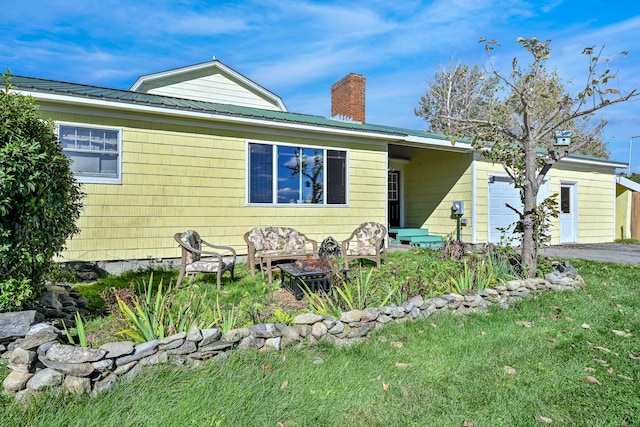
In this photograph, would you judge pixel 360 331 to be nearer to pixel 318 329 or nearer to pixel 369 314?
pixel 369 314

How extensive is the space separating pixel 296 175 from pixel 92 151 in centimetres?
396

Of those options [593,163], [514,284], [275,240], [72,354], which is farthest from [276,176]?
[593,163]

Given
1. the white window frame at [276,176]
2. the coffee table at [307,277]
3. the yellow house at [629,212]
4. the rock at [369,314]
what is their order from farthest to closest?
1. the yellow house at [629,212]
2. the white window frame at [276,176]
3. the coffee table at [307,277]
4. the rock at [369,314]

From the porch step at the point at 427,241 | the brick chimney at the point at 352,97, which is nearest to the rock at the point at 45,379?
the porch step at the point at 427,241

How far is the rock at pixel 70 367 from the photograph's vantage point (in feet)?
7.63

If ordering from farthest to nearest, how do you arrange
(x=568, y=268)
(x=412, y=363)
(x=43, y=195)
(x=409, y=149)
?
(x=409, y=149)
(x=568, y=268)
(x=43, y=195)
(x=412, y=363)

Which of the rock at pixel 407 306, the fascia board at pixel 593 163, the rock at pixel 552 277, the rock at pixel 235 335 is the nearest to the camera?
the rock at pixel 235 335

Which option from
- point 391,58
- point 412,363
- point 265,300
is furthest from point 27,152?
point 391,58

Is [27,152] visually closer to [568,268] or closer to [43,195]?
[43,195]

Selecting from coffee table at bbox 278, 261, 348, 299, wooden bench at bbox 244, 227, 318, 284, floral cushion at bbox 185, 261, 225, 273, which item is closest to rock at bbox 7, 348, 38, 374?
coffee table at bbox 278, 261, 348, 299

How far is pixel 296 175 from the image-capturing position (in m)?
8.36

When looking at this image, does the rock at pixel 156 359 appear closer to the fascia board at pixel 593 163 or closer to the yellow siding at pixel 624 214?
the fascia board at pixel 593 163

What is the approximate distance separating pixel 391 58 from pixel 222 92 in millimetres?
7276

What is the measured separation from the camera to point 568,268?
5746 millimetres
